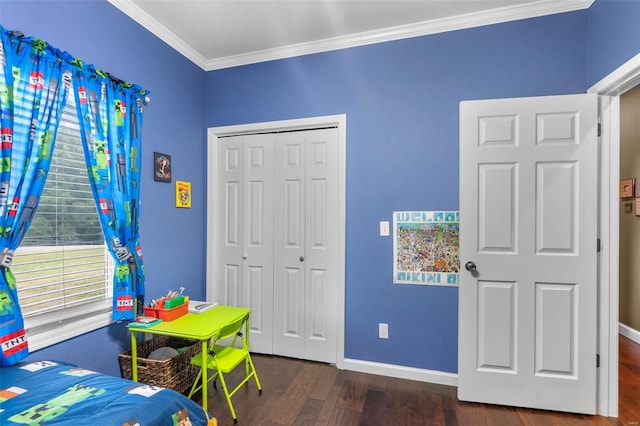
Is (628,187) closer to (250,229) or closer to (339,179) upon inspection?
(339,179)

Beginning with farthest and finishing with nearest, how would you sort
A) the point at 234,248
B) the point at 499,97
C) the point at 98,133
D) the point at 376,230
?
the point at 234,248, the point at 376,230, the point at 499,97, the point at 98,133

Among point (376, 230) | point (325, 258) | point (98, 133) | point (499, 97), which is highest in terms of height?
point (499, 97)

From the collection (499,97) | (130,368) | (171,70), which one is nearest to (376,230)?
(499,97)

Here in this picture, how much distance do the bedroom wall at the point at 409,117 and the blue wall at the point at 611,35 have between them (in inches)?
2.9

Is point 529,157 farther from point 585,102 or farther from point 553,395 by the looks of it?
point 553,395

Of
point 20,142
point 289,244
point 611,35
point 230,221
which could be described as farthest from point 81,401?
point 611,35

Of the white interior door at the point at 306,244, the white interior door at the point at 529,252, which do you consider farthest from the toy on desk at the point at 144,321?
the white interior door at the point at 529,252

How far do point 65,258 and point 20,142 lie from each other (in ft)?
2.39

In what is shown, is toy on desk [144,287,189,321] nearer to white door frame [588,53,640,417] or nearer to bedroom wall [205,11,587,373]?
bedroom wall [205,11,587,373]

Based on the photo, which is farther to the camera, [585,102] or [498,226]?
[498,226]

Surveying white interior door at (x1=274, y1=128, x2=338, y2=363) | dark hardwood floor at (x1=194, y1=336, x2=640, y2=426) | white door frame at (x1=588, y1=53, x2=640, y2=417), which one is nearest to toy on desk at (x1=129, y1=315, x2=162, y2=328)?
dark hardwood floor at (x1=194, y1=336, x2=640, y2=426)

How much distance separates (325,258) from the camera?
8.94ft

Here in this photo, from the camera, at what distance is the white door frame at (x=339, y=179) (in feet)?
8.64

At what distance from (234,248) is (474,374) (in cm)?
229
